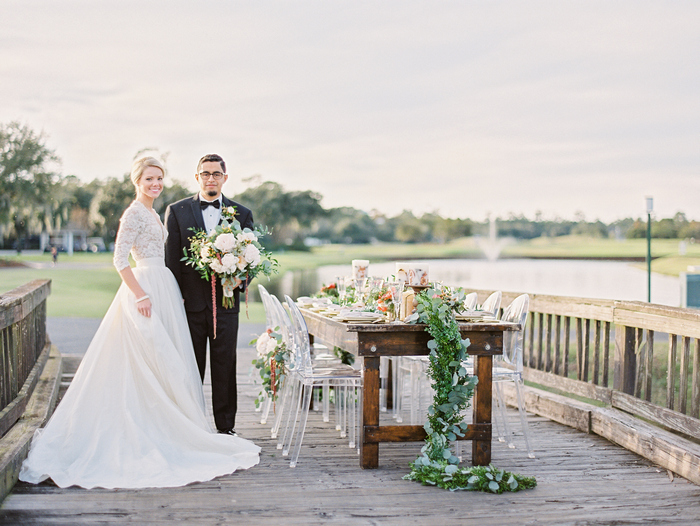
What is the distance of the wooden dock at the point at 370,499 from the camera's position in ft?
10.0

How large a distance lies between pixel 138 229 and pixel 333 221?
1790 inches

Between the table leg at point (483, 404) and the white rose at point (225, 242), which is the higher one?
the white rose at point (225, 242)

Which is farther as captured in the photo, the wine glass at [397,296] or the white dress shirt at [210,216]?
the white dress shirt at [210,216]

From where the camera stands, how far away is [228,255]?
169 inches

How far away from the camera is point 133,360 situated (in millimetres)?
4086

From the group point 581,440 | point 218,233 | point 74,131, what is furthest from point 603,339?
point 74,131

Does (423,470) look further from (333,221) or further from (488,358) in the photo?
(333,221)

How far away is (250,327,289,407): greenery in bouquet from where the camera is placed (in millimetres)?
4902

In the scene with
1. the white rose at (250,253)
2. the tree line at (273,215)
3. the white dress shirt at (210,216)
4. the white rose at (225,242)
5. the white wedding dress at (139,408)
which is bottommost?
the white wedding dress at (139,408)

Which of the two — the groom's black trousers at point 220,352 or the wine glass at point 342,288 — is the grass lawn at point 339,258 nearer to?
the wine glass at point 342,288

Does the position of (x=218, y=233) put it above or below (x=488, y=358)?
above

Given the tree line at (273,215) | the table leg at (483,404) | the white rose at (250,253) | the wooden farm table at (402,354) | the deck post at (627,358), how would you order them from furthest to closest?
the tree line at (273,215) < the deck post at (627,358) < the white rose at (250,253) < the table leg at (483,404) < the wooden farm table at (402,354)

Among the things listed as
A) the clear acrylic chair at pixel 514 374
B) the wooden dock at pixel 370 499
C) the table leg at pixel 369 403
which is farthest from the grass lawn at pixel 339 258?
the wooden dock at pixel 370 499

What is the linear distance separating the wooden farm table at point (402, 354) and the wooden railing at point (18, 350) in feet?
6.67
